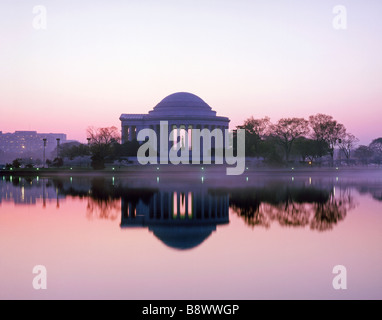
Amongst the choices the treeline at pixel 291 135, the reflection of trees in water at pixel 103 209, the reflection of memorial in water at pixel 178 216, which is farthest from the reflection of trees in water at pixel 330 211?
the treeline at pixel 291 135

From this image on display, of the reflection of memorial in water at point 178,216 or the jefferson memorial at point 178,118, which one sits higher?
the jefferson memorial at point 178,118

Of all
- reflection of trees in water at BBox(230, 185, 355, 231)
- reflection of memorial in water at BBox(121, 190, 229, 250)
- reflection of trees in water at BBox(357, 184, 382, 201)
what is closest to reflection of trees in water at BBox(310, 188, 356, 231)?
reflection of trees in water at BBox(230, 185, 355, 231)

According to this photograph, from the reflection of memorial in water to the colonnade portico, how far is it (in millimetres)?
88872

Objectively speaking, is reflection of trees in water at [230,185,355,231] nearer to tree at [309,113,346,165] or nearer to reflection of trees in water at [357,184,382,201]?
reflection of trees in water at [357,184,382,201]

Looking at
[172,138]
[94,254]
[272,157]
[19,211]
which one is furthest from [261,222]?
[172,138]

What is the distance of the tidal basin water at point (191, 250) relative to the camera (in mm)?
11234

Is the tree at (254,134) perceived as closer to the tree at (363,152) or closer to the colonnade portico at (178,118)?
the colonnade portico at (178,118)

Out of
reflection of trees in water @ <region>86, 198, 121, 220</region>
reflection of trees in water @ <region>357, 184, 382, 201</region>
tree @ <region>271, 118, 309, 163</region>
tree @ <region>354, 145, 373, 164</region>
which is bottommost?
reflection of trees in water @ <region>357, 184, 382, 201</region>

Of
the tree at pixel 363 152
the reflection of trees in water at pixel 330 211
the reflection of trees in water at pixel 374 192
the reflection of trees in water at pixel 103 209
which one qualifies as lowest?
the reflection of trees in water at pixel 374 192

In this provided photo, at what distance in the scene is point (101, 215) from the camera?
2438 centimetres

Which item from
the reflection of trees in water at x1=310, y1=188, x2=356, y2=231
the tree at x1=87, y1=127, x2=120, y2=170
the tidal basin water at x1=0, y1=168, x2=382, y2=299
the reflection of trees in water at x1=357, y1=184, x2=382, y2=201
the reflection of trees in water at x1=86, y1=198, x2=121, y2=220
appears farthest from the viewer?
the tree at x1=87, y1=127, x2=120, y2=170

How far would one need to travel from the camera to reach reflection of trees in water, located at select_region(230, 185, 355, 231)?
21812 mm
